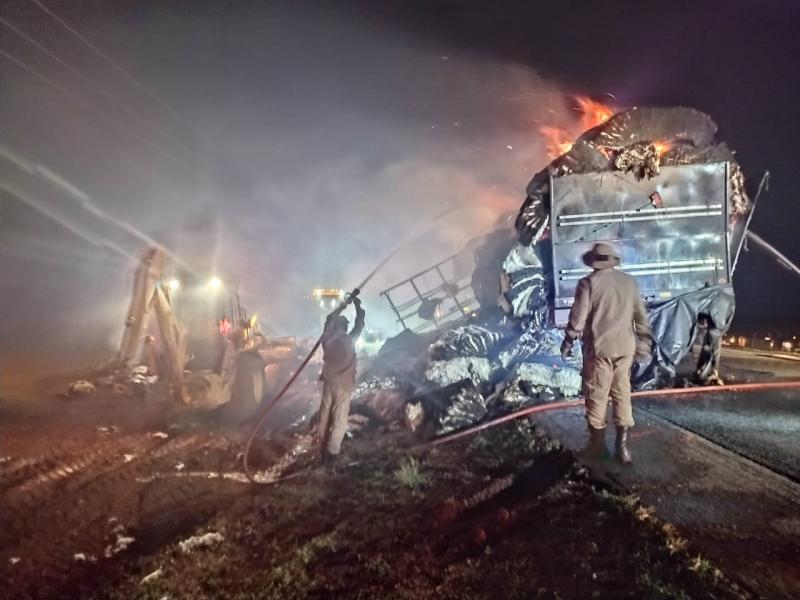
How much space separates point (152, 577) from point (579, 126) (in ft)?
33.1

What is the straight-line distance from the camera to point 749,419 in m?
5.11

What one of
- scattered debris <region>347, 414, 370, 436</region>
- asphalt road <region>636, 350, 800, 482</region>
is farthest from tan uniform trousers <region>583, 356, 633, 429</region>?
scattered debris <region>347, 414, 370, 436</region>

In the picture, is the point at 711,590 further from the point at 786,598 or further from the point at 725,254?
the point at 725,254

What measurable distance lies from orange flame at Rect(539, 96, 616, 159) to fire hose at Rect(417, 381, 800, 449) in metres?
4.46

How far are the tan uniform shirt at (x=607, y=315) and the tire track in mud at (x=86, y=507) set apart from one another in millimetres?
3786

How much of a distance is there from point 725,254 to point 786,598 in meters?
6.15

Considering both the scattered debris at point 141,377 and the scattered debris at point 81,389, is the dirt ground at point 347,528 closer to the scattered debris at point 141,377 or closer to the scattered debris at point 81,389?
the scattered debris at point 81,389

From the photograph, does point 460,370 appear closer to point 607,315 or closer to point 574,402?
point 574,402

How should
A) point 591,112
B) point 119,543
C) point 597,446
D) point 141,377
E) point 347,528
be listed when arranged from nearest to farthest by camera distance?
point 347,528 → point 597,446 → point 119,543 → point 591,112 → point 141,377

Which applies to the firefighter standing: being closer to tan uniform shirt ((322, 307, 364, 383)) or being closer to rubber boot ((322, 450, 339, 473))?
rubber boot ((322, 450, 339, 473))

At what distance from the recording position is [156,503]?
17.7 feet

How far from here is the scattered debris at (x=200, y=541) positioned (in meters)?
3.97

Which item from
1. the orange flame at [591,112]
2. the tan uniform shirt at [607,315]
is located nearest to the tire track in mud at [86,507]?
the tan uniform shirt at [607,315]

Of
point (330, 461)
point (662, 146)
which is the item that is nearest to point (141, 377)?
point (330, 461)
